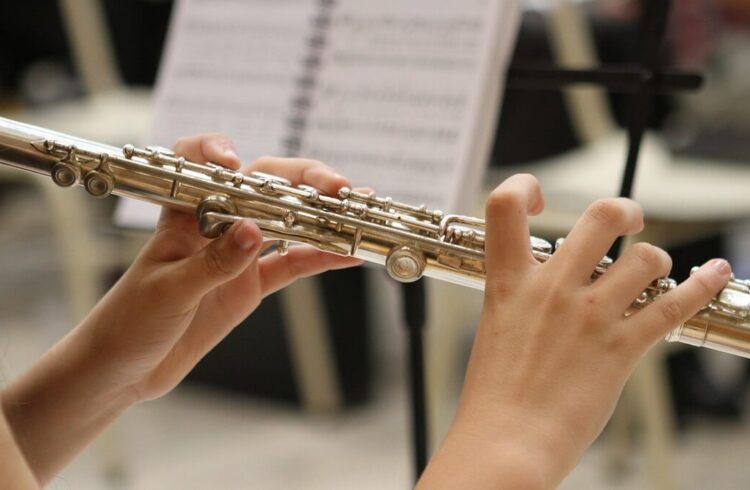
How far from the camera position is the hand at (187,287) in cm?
67

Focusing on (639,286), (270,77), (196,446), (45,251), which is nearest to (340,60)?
(270,77)

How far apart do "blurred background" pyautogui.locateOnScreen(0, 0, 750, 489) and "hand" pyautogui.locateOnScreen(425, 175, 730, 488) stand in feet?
A: 2.83

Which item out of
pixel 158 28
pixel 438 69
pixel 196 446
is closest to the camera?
pixel 438 69

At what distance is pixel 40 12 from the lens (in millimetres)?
2854

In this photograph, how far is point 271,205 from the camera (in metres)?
0.69

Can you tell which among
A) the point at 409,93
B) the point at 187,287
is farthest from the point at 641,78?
the point at 187,287

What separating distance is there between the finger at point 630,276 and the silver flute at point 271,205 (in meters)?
0.10

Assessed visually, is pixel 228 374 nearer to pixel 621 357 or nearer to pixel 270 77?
pixel 270 77

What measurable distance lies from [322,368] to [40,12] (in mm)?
1596

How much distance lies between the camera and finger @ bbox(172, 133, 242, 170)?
0.71 metres

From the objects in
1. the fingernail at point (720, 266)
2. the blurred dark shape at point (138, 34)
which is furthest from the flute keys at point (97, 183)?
the blurred dark shape at point (138, 34)

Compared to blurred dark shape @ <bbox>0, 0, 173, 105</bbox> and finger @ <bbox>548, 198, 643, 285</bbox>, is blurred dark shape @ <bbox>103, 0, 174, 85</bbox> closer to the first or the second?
blurred dark shape @ <bbox>0, 0, 173, 105</bbox>

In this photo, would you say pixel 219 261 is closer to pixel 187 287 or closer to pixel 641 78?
pixel 187 287

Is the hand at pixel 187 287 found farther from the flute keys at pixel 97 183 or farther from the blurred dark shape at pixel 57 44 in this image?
the blurred dark shape at pixel 57 44
